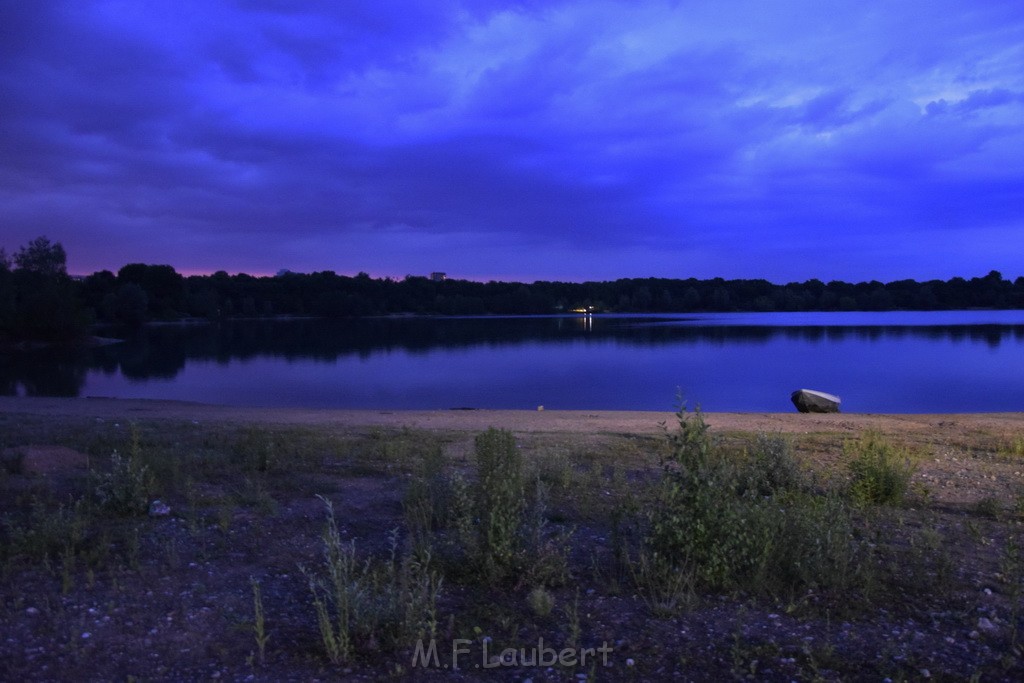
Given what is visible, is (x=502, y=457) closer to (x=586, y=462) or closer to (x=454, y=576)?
(x=454, y=576)

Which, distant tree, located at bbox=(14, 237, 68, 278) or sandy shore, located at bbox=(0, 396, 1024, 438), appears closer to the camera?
sandy shore, located at bbox=(0, 396, 1024, 438)

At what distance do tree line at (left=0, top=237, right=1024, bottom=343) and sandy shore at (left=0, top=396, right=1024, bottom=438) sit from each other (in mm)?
38022

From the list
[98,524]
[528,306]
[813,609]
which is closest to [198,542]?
[98,524]

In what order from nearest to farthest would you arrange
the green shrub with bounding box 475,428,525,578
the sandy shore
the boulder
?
the green shrub with bounding box 475,428,525,578 → the sandy shore → the boulder

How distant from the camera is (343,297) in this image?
384ft

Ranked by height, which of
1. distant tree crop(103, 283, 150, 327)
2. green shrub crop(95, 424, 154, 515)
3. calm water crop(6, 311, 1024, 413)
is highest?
distant tree crop(103, 283, 150, 327)

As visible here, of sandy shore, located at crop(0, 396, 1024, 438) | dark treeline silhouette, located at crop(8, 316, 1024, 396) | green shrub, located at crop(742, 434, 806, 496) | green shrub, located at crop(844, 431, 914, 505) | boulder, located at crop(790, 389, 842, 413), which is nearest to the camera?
green shrub, located at crop(844, 431, 914, 505)

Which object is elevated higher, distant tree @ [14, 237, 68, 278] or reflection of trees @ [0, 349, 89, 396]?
distant tree @ [14, 237, 68, 278]

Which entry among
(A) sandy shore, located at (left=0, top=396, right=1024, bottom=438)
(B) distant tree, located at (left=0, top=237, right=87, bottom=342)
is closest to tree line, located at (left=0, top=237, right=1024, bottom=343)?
(B) distant tree, located at (left=0, top=237, right=87, bottom=342)

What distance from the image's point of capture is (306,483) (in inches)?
284

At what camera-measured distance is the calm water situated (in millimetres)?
27391

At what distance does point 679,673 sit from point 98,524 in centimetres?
458

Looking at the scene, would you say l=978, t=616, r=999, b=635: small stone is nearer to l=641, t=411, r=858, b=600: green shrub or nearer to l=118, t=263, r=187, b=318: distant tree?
l=641, t=411, r=858, b=600: green shrub

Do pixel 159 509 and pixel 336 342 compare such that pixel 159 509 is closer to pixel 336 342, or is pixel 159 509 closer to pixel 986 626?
pixel 986 626
